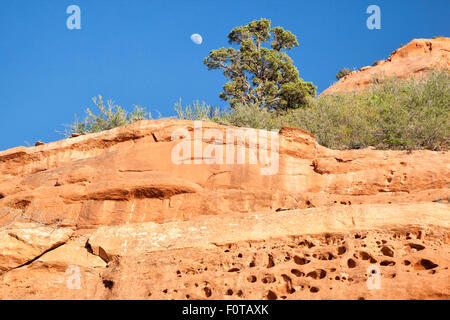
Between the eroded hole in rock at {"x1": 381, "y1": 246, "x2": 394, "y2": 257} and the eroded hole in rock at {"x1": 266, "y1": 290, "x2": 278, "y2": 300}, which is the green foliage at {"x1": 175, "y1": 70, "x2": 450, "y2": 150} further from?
the eroded hole in rock at {"x1": 266, "y1": 290, "x2": 278, "y2": 300}

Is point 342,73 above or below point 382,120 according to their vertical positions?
above

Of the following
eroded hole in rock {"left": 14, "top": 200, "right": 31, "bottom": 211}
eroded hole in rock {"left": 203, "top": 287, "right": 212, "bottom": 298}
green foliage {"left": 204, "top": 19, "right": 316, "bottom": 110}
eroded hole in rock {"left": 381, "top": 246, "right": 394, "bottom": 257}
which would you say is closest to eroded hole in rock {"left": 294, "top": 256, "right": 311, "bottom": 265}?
eroded hole in rock {"left": 381, "top": 246, "right": 394, "bottom": 257}

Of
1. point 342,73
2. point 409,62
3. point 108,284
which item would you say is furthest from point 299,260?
point 342,73

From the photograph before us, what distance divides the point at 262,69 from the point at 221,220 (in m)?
16.9

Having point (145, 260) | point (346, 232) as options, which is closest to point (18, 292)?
point (145, 260)

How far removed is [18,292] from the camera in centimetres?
646

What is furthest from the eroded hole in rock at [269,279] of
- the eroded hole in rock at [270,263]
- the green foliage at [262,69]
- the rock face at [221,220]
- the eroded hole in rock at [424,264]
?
the green foliage at [262,69]

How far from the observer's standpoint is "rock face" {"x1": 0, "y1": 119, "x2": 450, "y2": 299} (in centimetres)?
557

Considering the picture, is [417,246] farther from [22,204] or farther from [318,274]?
[22,204]

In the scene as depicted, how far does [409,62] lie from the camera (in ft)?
92.6

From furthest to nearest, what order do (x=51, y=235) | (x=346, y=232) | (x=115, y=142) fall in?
(x=115, y=142) → (x=51, y=235) → (x=346, y=232)

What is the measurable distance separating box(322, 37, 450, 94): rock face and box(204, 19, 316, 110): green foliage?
4.44 metres
